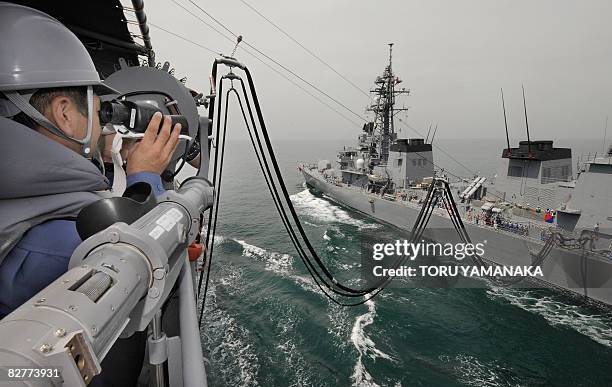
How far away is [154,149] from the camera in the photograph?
2.05 m

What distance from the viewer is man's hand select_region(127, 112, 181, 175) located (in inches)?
79.3

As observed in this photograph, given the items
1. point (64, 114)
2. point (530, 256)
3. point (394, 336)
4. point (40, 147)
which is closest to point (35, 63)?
point (64, 114)

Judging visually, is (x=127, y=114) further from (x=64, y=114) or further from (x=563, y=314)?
(x=563, y=314)

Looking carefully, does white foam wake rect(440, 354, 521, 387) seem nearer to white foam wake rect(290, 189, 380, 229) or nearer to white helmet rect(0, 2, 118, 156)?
white helmet rect(0, 2, 118, 156)

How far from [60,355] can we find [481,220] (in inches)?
949

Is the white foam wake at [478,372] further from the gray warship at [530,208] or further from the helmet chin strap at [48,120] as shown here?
the helmet chin strap at [48,120]

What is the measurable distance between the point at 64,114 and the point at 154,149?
0.52 metres

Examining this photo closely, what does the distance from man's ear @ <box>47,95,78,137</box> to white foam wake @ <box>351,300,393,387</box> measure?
1206cm

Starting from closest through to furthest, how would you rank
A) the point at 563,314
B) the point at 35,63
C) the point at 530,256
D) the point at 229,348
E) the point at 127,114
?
the point at 35,63 < the point at 127,114 < the point at 229,348 < the point at 563,314 < the point at 530,256

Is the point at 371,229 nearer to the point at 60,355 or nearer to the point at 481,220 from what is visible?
the point at 481,220

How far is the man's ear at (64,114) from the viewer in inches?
63.9

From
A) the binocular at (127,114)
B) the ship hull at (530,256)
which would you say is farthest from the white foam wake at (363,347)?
the binocular at (127,114)

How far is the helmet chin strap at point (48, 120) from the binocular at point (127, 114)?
0.51 feet

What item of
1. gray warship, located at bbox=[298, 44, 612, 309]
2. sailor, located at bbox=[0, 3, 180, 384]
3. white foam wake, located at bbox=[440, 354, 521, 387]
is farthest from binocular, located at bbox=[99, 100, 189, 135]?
white foam wake, located at bbox=[440, 354, 521, 387]
